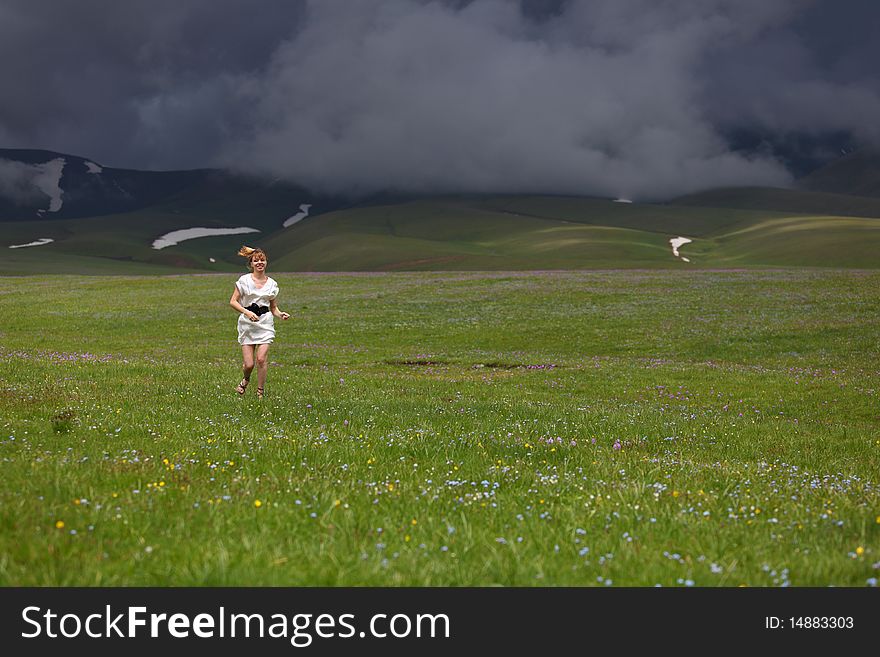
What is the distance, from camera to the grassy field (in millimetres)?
5664

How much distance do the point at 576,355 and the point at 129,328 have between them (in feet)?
99.6

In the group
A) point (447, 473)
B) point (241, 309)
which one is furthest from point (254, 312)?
point (447, 473)

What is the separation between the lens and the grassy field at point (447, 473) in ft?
18.6

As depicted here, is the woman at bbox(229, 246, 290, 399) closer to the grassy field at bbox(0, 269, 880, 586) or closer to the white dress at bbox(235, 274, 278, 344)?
the white dress at bbox(235, 274, 278, 344)

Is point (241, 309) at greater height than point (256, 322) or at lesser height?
greater

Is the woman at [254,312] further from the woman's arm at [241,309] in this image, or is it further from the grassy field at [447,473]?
the grassy field at [447,473]

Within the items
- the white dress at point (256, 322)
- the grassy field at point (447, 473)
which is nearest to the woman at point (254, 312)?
the white dress at point (256, 322)

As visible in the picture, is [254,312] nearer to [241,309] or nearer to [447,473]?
[241,309]

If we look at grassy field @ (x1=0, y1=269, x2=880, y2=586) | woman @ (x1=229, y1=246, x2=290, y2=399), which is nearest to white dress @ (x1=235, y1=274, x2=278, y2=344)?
woman @ (x1=229, y1=246, x2=290, y2=399)

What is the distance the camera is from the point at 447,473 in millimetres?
9195

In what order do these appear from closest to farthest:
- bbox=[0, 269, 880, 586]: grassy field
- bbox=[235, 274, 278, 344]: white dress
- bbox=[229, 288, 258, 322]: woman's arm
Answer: bbox=[0, 269, 880, 586]: grassy field < bbox=[229, 288, 258, 322]: woman's arm < bbox=[235, 274, 278, 344]: white dress
